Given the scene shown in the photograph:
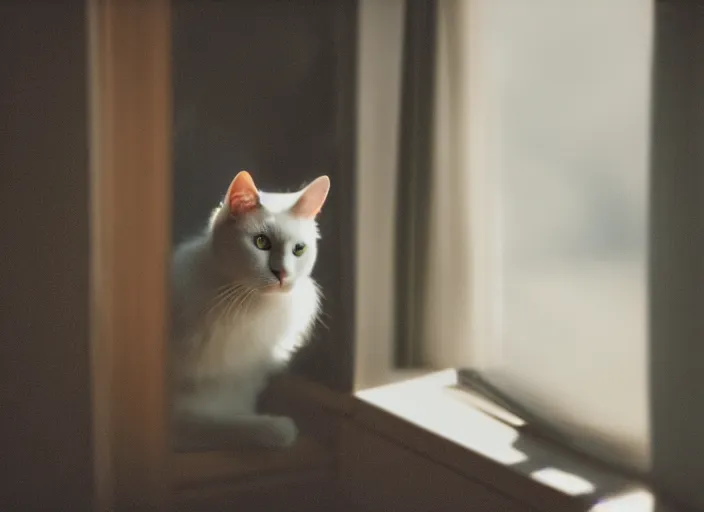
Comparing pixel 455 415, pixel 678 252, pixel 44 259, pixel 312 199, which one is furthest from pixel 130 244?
pixel 678 252

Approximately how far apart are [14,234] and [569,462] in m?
0.61

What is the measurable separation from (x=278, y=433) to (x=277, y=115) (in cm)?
34

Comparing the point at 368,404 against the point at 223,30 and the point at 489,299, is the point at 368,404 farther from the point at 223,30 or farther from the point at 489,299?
the point at 223,30

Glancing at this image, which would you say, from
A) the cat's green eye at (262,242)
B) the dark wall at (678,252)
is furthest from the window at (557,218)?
the cat's green eye at (262,242)

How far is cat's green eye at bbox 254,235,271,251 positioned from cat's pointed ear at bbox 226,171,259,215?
3 centimetres

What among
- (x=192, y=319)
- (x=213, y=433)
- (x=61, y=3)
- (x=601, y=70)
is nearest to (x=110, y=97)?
(x=61, y=3)

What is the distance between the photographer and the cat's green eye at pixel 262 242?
0.74m

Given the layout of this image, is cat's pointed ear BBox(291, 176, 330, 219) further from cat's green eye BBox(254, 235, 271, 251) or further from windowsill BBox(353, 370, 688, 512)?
windowsill BBox(353, 370, 688, 512)

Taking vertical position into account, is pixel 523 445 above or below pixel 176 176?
below

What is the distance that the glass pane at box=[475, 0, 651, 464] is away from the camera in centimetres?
70

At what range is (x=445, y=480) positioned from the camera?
2.50ft

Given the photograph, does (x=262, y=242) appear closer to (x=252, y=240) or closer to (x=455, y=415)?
(x=252, y=240)

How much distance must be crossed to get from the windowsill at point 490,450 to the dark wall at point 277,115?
7 centimetres

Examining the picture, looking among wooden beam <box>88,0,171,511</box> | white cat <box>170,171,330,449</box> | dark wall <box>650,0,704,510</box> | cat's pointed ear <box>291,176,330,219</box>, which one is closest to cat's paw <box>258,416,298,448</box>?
white cat <box>170,171,330,449</box>
